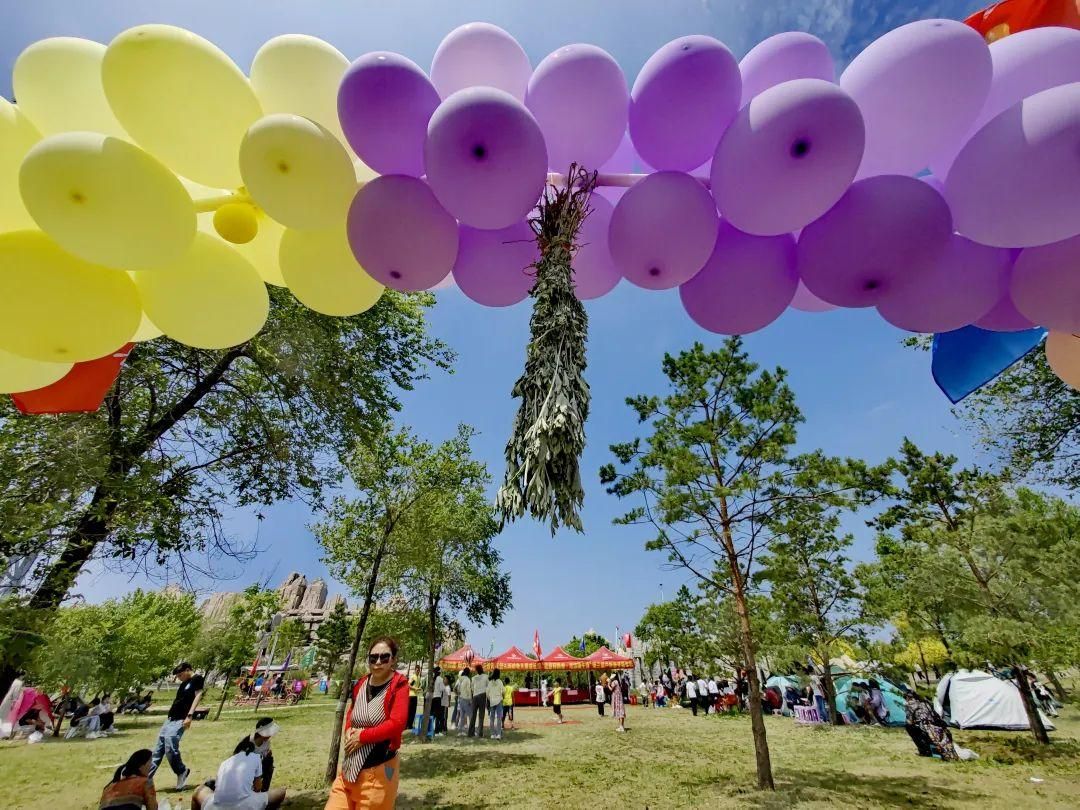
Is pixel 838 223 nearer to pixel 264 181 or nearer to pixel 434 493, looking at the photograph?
pixel 264 181

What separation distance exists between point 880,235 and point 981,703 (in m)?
16.3

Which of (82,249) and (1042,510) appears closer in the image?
(82,249)

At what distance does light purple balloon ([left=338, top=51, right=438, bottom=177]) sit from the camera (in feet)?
7.84

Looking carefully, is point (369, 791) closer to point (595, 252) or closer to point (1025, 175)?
point (595, 252)

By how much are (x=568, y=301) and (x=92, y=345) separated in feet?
8.44

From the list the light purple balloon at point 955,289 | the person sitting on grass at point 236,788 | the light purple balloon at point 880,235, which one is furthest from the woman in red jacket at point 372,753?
the light purple balloon at point 955,289

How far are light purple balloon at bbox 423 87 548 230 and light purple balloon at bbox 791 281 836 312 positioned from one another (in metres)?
2.01

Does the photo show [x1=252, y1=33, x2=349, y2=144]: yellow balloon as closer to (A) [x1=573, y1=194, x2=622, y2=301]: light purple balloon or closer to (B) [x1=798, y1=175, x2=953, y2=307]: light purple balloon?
(A) [x1=573, y1=194, x2=622, y2=301]: light purple balloon

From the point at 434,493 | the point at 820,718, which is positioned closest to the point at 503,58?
the point at 434,493

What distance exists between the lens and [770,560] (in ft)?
26.3

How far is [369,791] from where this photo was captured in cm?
324

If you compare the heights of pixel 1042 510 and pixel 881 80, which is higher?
pixel 1042 510

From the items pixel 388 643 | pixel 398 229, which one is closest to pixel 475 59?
pixel 398 229

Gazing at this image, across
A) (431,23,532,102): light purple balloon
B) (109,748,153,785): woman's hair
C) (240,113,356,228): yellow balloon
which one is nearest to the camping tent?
(109,748,153,785): woman's hair
